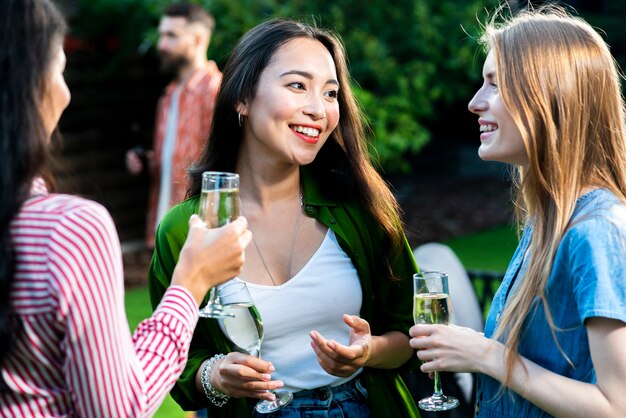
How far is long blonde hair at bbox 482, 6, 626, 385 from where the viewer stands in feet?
7.65

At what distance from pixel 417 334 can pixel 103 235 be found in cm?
98

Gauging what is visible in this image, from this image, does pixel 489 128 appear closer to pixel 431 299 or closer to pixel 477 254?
pixel 431 299

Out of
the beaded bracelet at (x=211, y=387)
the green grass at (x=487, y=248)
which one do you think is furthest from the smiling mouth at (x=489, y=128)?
the green grass at (x=487, y=248)

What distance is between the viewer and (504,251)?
442 inches

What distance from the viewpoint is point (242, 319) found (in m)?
2.63

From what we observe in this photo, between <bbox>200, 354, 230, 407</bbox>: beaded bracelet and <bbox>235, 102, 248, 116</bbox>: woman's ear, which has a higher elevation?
<bbox>235, 102, 248, 116</bbox>: woman's ear

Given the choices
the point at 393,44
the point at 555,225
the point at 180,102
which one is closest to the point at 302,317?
the point at 555,225

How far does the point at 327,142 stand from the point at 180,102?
356cm

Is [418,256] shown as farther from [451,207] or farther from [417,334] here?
[451,207]

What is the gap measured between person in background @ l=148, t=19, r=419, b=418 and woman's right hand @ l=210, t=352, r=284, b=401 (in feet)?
0.04

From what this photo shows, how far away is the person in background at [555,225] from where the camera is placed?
7.22 ft

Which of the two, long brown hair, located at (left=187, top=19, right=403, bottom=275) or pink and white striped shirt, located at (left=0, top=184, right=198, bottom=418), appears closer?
pink and white striped shirt, located at (left=0, top=184, right=198, bottom=418)

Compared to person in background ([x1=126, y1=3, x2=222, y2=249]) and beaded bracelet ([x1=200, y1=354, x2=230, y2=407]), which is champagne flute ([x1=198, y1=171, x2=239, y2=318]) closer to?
beaded bracelet ([x1=200, y1=354, x2=230, y2=407])

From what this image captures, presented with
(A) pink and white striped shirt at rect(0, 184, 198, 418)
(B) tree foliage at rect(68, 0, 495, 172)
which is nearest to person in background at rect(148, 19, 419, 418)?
(A) pink and white striped shirt at rect(0, 184, 198, 418)
